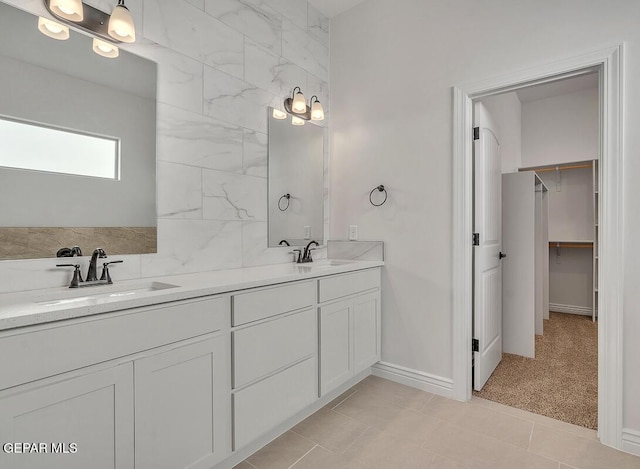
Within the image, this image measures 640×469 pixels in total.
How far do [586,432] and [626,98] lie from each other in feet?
6.21

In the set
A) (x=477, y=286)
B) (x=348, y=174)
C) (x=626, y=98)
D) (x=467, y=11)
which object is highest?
(x=467, y=11)

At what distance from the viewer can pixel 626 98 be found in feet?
5.95

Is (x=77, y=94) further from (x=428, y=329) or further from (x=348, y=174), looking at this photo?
(x=428, y=329)

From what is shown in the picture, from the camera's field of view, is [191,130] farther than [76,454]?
Yes

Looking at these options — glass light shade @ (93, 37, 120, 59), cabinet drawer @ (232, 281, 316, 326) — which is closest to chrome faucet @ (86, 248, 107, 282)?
cabinet drawer @ (232, 281, 316, 326)

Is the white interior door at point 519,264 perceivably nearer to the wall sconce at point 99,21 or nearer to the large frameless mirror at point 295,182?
the large frameless mirror at point 295,182

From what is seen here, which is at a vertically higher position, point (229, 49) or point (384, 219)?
point (229, 49)

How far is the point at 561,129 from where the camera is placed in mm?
4586

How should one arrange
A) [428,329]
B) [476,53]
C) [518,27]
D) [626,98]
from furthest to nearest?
1. [428,329]
2. [476,53]
3. [518,27]
4. [626,98]

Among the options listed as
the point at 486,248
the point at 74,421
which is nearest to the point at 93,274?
the point at 74,421

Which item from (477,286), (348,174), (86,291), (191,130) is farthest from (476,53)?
(86,291)

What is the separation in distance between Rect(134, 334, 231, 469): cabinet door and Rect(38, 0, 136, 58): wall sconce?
1.51 m

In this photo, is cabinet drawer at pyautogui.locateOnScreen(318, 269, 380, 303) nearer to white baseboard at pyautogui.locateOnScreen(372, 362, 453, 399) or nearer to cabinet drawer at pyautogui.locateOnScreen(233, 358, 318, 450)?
cabinet drawer at pyautogui.locateOnScreen(233, 358, 318, 450)

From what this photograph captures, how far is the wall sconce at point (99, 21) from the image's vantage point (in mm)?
1510
